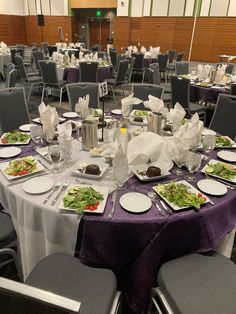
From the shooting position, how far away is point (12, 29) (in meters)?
15.0

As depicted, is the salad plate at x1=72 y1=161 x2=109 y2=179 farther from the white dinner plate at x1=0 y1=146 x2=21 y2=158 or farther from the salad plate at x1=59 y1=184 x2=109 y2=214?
the white dinner plate at x1=0 y1=146 x2=21 y2=158

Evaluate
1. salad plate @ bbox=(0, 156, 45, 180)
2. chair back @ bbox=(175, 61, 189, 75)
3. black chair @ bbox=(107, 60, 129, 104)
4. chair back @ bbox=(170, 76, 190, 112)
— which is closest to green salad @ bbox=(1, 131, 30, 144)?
salad plate @ bbox=(0, 156, 45, 180)

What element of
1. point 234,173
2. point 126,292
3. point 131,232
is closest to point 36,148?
point 131,232

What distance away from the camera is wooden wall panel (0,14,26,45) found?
47.2 feet

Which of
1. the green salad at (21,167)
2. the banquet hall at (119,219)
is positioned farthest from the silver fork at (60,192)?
the green salad at (21,167)

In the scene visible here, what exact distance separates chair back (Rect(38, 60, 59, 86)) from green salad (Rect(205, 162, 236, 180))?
4171 millimetres

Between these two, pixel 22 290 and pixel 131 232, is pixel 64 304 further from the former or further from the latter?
pixel 131 232

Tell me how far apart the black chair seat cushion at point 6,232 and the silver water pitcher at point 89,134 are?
2.24ft

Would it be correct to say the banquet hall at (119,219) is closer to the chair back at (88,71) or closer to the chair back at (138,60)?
the chair back at (88,71)

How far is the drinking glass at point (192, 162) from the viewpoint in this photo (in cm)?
154

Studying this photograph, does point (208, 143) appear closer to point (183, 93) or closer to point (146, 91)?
point (146, 91)

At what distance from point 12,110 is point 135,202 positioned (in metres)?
1.84

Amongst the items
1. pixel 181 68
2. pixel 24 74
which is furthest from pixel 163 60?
pixel 24 74

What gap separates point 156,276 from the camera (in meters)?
1.35
